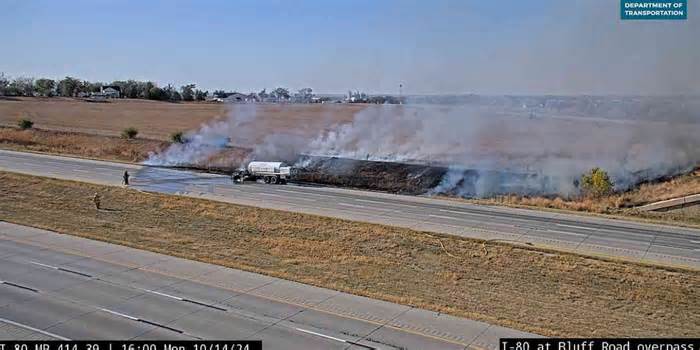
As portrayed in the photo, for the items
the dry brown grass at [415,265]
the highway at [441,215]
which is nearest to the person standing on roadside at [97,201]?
the dry brown grass at [415,265]

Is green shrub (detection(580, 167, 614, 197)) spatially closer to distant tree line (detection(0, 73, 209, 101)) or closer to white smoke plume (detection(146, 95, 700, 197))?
white smoke plume (detection(146, 95, 700, 197))

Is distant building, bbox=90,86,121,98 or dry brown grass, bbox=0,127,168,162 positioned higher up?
distant building, bbox=90,86,121,98

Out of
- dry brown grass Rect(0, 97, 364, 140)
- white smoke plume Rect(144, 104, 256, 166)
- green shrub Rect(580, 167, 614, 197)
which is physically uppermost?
dry brown grass Rect(0, 97, 364, 140)

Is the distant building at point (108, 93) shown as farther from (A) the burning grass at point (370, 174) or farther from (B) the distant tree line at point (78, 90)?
(A) the burning grass at point (370, 174)

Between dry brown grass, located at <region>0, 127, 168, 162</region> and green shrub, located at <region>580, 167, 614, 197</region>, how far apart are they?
149ft

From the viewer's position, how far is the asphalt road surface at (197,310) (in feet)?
56.5

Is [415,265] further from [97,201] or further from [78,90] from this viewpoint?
[78,90]

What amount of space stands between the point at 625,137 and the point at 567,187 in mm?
21373

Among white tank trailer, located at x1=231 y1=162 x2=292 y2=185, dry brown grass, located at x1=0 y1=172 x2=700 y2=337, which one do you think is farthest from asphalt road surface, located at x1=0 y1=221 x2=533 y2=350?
white tank trailer, located at x1=231 y1=162 x2=292 y2=185

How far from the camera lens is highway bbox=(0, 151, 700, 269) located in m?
29.7

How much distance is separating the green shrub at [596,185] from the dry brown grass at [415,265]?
70.4ft

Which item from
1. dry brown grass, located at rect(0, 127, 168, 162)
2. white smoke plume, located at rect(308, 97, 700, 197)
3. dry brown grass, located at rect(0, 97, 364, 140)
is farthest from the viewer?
dry brown grass, located at rect(0, 97, 364, 140)

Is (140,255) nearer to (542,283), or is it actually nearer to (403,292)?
(403,292)

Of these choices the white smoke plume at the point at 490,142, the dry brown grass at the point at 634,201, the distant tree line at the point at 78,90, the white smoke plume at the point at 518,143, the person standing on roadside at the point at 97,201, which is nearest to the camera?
the person standing on roadside at the point at 97,201
